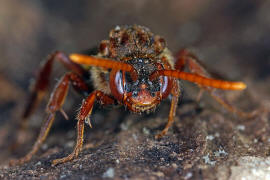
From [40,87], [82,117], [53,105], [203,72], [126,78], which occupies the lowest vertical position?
[82,117]

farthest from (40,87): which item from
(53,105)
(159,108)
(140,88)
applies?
(140,88)

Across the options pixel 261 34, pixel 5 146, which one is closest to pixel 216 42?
pixel 261 34

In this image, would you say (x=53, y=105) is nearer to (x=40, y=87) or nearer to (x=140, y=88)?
(x=40, y=87)

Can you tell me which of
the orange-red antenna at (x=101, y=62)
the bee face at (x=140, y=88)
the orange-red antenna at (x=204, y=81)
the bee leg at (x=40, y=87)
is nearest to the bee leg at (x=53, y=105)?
the bee leg at (x=40, y=87)

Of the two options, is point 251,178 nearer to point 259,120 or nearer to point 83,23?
point 259,120

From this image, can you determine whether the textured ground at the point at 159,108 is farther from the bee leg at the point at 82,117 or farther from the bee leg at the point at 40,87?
the bee leg at the point at 40,87

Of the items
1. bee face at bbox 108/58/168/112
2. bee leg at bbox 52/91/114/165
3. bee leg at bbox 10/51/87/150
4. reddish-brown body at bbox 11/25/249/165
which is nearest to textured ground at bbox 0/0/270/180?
bee leg at bbox 52/91/114/165

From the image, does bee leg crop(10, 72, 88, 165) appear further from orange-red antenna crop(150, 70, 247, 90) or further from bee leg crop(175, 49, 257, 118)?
bee leg crop(175, 49, 257, 118)

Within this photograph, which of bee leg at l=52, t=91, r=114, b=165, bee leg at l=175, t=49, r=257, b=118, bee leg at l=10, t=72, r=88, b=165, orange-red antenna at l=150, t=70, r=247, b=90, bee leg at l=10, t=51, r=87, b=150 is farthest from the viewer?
bee leg at l=10, t=51, r=87, b=150
